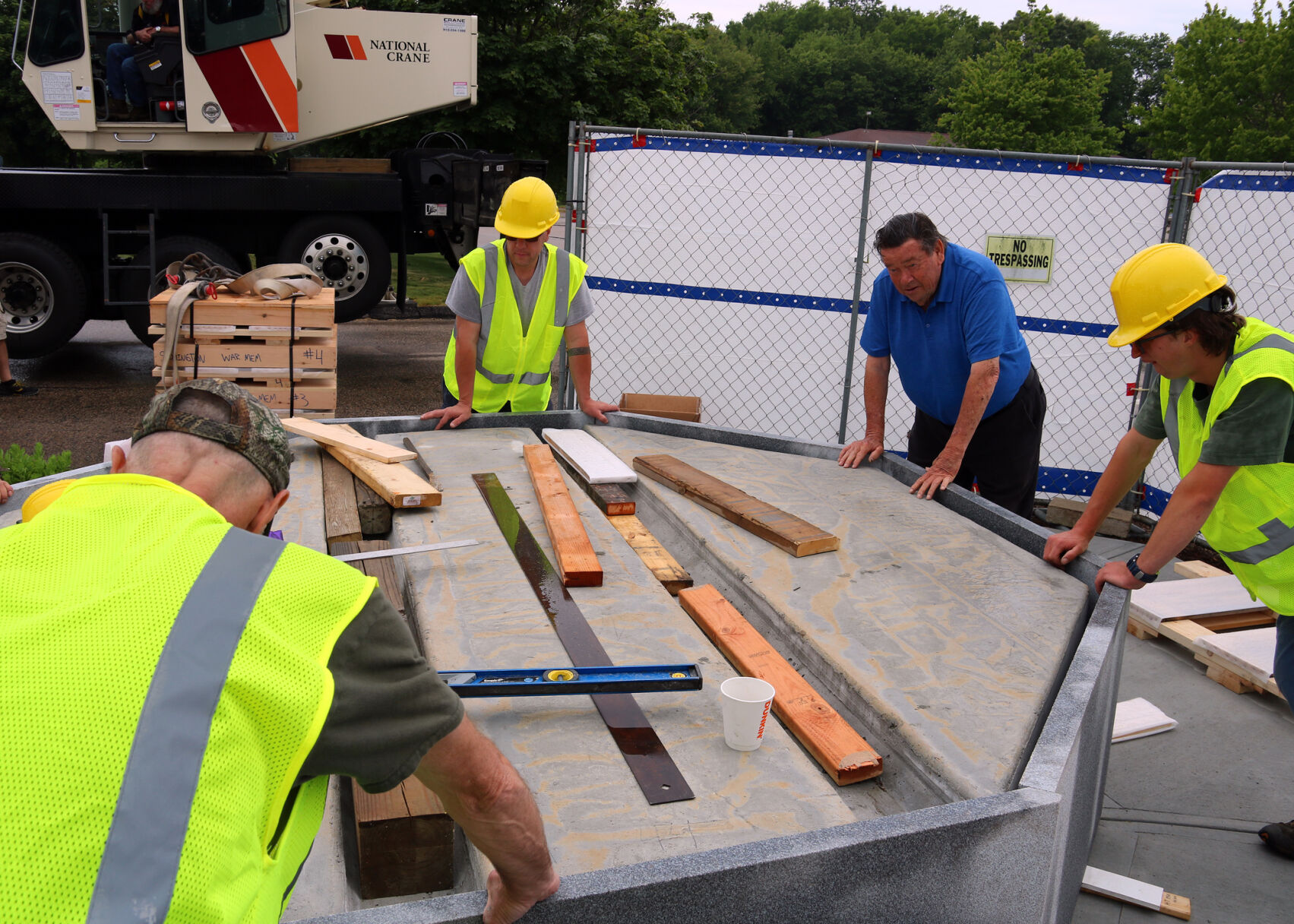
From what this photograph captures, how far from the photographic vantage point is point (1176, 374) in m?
3.04

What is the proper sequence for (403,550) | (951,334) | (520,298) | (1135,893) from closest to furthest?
(403,550) → (1135,893) → (951,334) → (520,298)

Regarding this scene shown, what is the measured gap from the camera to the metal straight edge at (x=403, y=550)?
2963 mm

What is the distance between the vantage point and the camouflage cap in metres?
1.58

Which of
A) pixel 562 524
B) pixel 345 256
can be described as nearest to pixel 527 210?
pixel 562 524

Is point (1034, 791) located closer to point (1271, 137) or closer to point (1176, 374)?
point (1176, 374)

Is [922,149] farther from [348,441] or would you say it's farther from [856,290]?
[348,441]

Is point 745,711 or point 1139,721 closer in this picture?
point 745,711

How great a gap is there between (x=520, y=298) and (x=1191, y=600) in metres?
4.02

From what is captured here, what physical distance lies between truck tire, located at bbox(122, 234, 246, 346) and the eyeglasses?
9.16m

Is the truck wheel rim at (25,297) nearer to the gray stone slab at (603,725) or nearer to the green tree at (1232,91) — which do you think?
the gray stone slab at (603,725)

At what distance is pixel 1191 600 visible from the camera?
5320mm

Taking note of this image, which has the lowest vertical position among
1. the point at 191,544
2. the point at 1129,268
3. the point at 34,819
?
the point at 34,819

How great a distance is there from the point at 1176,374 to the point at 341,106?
9.80 m

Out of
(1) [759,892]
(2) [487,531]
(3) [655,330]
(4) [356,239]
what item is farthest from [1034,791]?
(4) [356,239]
